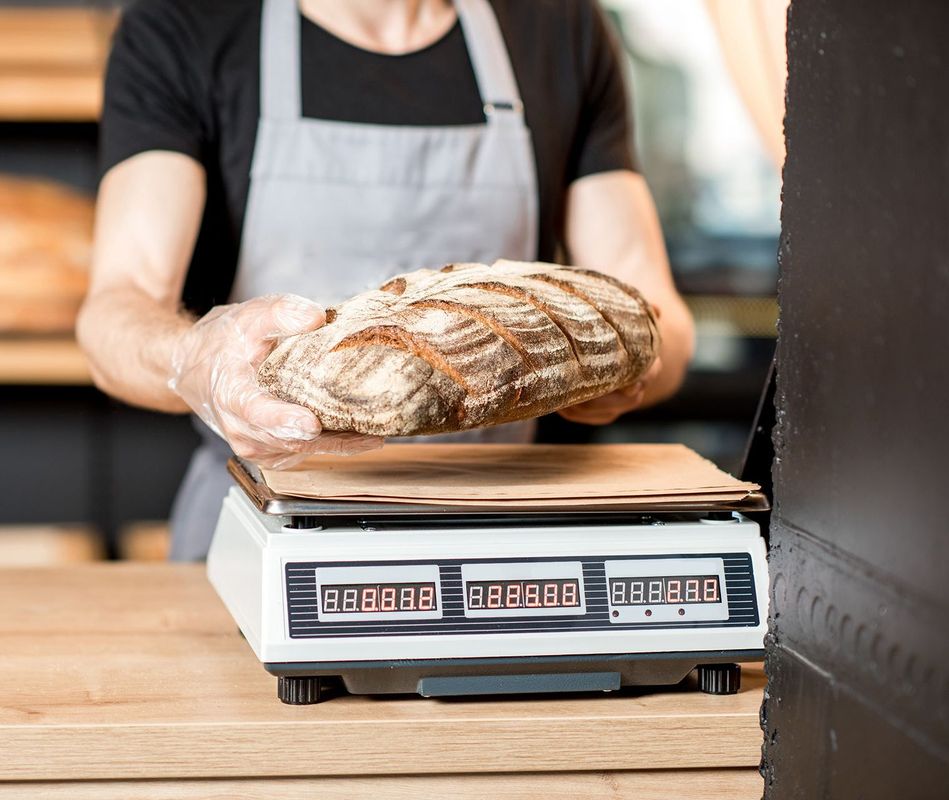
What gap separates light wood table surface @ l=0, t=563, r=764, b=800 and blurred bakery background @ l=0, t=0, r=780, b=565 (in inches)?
36.6

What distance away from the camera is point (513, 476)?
3.54 feet

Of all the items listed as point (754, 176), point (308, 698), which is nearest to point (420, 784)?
point (308, 698)

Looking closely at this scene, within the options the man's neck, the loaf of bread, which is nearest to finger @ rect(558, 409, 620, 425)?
the man's neck

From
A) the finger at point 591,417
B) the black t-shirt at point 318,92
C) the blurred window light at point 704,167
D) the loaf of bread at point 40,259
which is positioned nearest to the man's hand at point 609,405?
the finger at point 591,417

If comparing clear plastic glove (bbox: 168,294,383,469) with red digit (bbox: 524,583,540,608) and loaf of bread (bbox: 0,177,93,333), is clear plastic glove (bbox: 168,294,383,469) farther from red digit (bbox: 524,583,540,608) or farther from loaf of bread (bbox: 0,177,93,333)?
loaf of bread (bbox: 0,177,93,333)

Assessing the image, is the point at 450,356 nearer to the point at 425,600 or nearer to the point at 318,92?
the point at 425,600

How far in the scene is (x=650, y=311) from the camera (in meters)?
1.19

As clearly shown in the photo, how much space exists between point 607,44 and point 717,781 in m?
1.27

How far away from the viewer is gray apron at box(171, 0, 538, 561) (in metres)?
1.68

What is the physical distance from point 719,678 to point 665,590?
103 mm

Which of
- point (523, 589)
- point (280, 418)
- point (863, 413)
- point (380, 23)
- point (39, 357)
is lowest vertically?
A: point (39, 357)

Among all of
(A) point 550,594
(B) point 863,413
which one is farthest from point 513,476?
(B) point 863,413

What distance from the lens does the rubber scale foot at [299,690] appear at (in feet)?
3.08

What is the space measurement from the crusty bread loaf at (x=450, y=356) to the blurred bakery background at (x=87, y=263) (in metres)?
0.72
